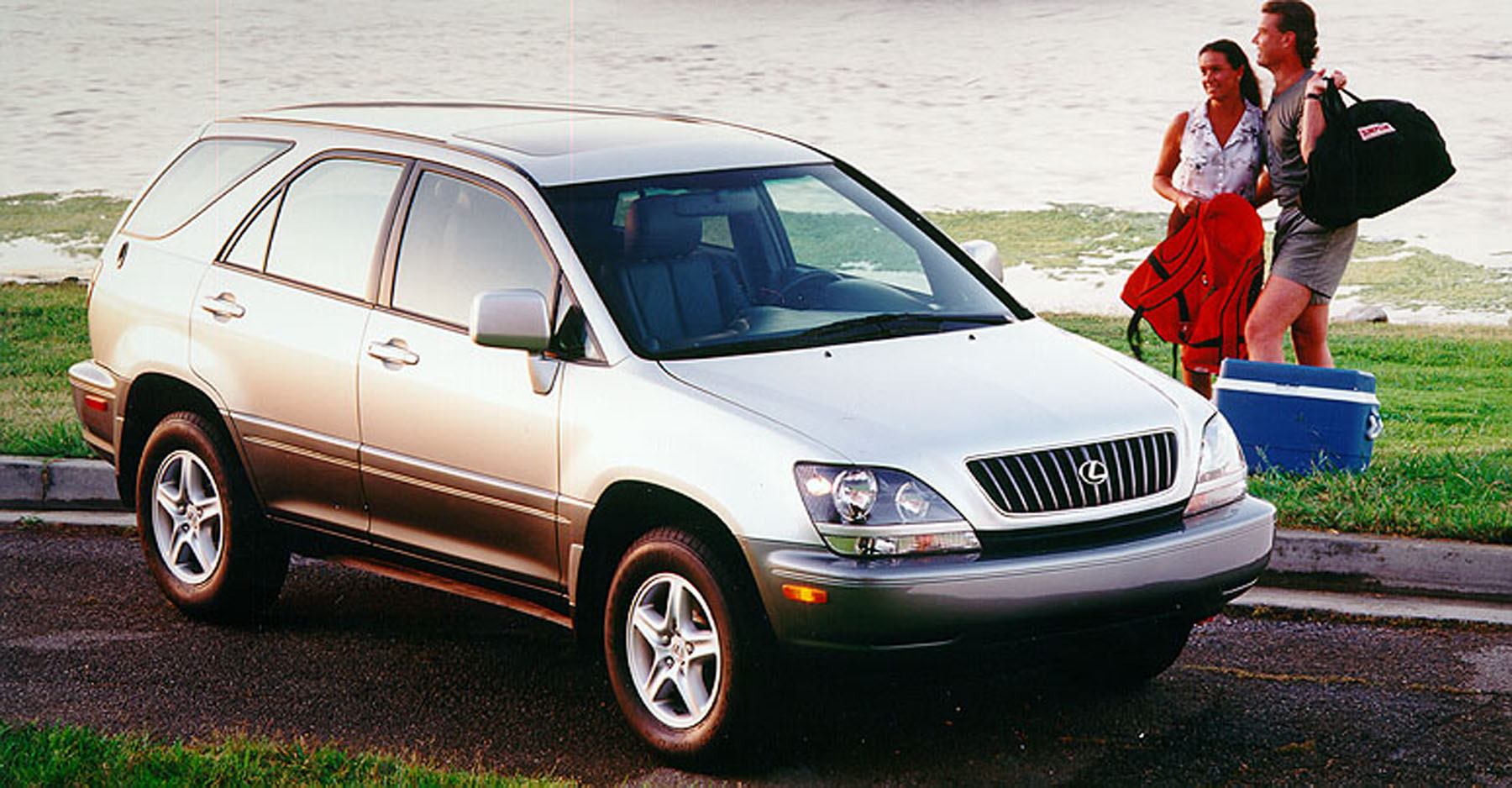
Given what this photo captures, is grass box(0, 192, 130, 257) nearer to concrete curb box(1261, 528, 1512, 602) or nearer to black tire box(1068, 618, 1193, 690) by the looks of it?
concrete curb box(1261, 528, 1512, 602)

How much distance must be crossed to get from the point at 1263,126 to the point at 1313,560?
231 centimetres

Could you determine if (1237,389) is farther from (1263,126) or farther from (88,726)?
(88,726)

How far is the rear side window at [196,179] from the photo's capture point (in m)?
6.81

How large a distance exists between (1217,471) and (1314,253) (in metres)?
3.34

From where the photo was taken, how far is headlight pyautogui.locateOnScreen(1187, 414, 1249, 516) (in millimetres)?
5270

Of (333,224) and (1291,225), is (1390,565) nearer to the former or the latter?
(1291,225)

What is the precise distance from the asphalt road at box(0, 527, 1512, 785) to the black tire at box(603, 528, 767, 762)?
0.11 metres

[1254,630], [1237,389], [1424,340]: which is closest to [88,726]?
[1254,630]

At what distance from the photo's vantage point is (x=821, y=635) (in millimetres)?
4773

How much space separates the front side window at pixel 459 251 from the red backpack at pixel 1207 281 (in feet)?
11.9

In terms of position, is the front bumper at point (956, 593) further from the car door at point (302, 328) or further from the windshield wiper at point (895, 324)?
the car door at point (302, 328)

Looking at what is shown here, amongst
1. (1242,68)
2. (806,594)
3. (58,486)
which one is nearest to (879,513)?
(806,594)

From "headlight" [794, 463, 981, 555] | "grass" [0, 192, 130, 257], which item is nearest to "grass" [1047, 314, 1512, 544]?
"headlight" [794, 463, 981, 555]

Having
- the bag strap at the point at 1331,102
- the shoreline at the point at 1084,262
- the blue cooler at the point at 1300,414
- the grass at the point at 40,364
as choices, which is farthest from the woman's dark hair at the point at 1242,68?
the shoreline at the point at 1084,262
